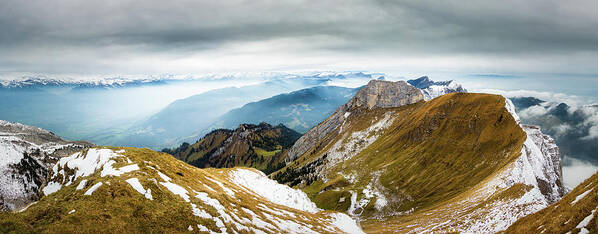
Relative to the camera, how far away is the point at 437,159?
155 meters

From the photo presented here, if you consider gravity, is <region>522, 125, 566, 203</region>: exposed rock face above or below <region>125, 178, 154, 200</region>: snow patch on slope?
below

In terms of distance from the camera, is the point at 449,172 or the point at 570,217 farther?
the point at 449,172

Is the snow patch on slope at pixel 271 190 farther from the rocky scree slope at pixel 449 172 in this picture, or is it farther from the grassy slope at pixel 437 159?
the grassy slope at pixel 437 159

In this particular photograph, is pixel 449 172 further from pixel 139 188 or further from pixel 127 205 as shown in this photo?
pixel 127 205

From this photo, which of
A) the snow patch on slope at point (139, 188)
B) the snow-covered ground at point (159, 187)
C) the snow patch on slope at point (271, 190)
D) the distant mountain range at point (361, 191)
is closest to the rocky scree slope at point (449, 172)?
the distant mountain range at point (361, 191)

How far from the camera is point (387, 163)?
177125 mm

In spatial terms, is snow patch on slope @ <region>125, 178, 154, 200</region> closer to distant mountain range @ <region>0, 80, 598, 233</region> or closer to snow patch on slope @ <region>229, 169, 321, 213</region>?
distant mountain range @ <region>0, 80, 598, 233</region>

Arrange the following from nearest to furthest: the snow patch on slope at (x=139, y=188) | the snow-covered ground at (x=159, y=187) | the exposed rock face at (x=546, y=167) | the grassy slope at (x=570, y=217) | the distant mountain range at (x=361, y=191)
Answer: the grassy slope at (x=570, y=217), the distant mountain range at (x=361, y=191), the snow patch on slope at (x=139, y=188), the snow-covered ground at (x=159, y=187), the exposed rock face at (x=546, y=167)

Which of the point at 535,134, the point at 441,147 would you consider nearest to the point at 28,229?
the point at 441,147

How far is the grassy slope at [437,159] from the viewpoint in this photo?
124 m

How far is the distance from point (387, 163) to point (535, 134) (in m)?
86.1

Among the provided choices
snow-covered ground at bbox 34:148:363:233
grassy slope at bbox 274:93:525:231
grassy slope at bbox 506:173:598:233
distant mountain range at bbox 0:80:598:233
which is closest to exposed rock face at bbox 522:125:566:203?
distant mountain range at bbox 0:80:598:233

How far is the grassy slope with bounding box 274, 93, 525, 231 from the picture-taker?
12394cm

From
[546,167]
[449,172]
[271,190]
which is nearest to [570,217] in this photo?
[271,190]
